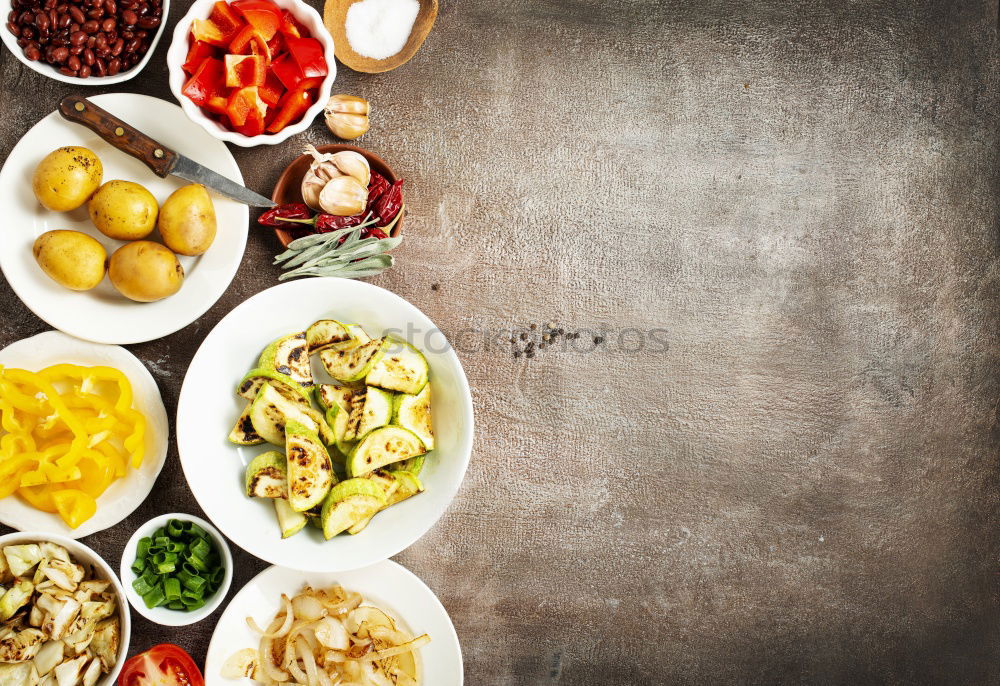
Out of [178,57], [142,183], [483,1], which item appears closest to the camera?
[178,57]

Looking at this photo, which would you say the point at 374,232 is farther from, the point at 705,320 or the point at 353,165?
the point at 705,320

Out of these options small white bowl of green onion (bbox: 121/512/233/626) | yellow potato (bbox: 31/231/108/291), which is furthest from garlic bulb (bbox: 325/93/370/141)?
small white bowl of green onion (bbox: 121/512/233/626)

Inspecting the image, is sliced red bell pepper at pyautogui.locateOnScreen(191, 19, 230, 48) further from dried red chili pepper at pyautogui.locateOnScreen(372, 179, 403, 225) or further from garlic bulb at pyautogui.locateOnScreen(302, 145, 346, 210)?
dried red chili pepper at pyautogui.locateOnScreen(372, 179, 403, 225)

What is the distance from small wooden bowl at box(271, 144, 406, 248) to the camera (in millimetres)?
1613

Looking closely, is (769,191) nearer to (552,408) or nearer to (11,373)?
(552,408)

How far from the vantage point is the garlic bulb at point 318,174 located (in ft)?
5.18

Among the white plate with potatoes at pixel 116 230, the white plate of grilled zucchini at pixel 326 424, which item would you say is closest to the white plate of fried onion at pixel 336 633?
the white plate of grilled zucchini at pixel 326 424

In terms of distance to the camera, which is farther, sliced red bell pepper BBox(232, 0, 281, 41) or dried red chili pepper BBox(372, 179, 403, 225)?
dried red chili pepper BBox(372, 179, 403, 225)

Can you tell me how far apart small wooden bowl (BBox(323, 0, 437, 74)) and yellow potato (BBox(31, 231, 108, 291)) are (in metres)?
0.80

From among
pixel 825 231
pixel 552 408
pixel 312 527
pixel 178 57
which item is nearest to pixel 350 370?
pixel 312 527

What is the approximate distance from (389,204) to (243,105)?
41 cm

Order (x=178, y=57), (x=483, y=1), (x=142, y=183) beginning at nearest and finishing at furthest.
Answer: (x=178, y=57) → (x=142, y=183) → (x=483, y=1)

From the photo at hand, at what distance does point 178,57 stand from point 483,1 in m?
0.82

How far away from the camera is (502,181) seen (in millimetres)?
1750
